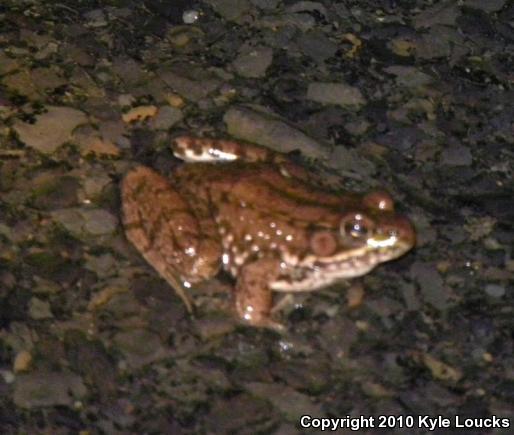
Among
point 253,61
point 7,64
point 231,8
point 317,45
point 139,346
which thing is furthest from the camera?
point 231,8

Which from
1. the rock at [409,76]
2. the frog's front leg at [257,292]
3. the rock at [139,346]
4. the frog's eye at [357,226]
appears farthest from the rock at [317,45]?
the rock at [139,346]

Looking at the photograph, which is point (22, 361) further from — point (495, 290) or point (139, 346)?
point (495, 290)

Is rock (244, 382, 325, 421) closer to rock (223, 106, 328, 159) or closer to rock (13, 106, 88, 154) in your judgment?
rock (223, 106, 328, 159)

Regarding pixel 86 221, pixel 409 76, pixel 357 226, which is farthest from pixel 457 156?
pixel 86 221

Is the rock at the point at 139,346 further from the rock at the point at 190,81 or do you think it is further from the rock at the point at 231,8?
the rock at the point at 231,8

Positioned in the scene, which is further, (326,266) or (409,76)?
(409,76)

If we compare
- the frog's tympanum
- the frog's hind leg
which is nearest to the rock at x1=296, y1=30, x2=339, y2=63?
the frog's hind leg

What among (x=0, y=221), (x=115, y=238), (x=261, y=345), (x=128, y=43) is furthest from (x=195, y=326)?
(x=128, y=43)
